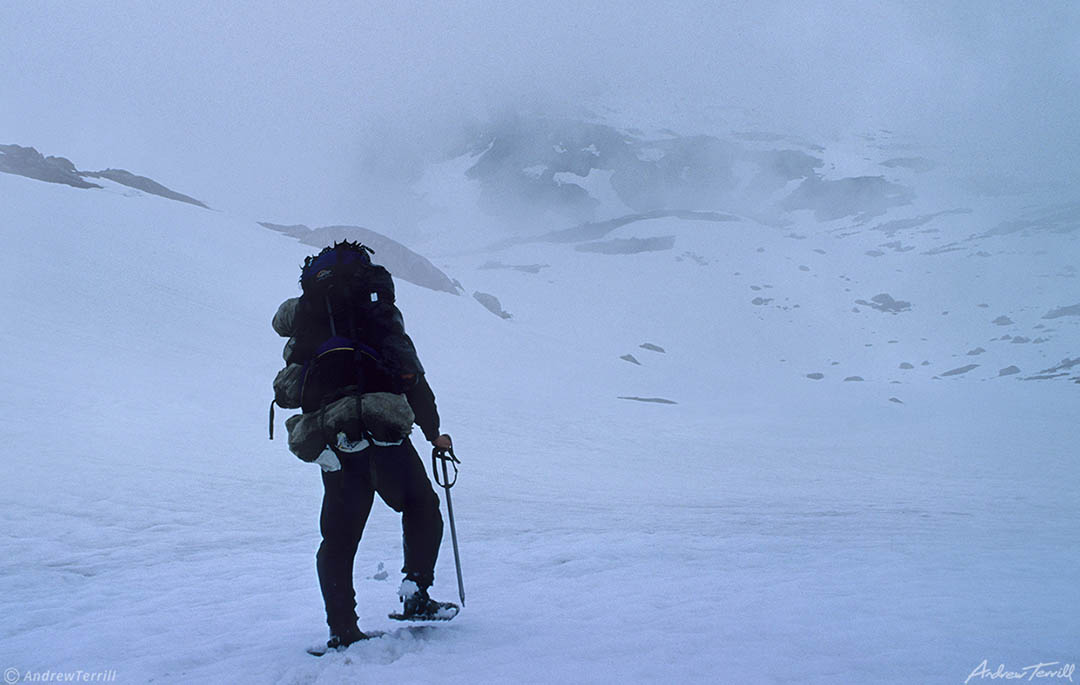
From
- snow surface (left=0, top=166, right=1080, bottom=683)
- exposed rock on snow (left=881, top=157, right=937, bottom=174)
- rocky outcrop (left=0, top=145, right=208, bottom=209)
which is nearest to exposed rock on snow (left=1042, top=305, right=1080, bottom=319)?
snow surface (left=0, top=166, right=1080, bottom=683)

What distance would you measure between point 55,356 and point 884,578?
1519cm

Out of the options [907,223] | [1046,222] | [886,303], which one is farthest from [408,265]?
[1046,222]

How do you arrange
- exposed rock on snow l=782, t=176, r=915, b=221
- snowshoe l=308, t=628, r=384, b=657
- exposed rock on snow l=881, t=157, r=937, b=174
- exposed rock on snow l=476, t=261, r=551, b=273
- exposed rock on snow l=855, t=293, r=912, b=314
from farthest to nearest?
exposed rock on snow l=881, t=157, r=937, b=174 → exposed rock on snow l=782, t=176, r=915, b=221 → exposed rock on snow l=476, t=261, r=551, b=273 → exposed rock on snow l=855, t=293, r=912, b=314 → snowshoe l=308, t=628, r=384, b=657

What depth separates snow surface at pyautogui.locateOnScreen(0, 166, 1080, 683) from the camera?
2715 millimetres

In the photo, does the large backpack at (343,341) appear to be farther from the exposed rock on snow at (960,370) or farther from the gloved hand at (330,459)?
the exposed rock on snow at (960,370)

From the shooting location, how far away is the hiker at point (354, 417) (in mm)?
2617

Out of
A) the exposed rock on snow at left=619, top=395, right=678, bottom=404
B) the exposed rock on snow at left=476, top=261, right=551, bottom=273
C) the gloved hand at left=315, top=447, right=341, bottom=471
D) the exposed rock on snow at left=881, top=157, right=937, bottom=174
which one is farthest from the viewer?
the exposed rock on snow at left=881, top=157, right=937, bottom=174

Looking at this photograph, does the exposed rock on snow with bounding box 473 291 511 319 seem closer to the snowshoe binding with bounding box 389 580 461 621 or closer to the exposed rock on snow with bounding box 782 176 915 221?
the snowshoe binding with bounding box 389 580 461 621

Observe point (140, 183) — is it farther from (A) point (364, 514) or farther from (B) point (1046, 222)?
(B) point (1046, 222)

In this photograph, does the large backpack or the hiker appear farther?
the large backpack

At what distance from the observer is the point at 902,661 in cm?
244
